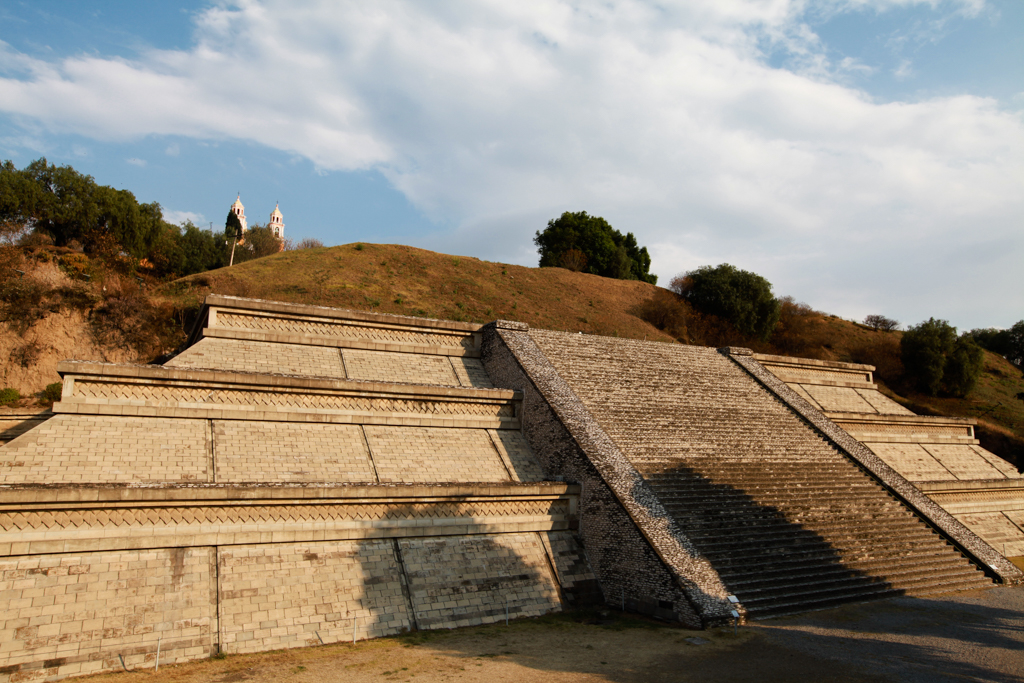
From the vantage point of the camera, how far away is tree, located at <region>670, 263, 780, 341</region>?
36.4m

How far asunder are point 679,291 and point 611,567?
31.4 metres

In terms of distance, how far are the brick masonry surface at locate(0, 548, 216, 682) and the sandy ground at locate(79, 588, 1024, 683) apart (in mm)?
312

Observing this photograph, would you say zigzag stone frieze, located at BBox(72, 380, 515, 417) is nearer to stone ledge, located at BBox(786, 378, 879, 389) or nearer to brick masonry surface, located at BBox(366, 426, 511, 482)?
brick masonry surface, located at BBox(366, 426, 511, 482)

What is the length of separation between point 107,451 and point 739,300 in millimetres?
34063

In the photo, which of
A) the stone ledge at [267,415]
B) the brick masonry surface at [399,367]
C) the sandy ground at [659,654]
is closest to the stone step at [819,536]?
the sandy ground at [659,654]

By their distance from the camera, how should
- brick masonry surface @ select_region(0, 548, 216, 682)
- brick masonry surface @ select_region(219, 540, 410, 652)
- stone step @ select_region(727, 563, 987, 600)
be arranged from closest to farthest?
brick masonry surface @ select_region(0, 548, 216, 682) < brick masonry surface @ select_region(219, 540, 410, 652) < stone step @ select_region(727, 563, 987, 600)

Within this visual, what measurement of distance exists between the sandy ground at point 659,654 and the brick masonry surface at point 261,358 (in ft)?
21.9

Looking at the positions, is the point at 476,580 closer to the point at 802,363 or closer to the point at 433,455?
the point at 433,455

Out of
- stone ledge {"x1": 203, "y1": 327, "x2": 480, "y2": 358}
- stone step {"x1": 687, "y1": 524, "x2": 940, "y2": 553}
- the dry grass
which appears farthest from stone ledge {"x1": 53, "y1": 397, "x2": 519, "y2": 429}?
the dry grass

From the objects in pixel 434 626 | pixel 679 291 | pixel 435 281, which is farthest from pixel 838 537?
pixel 679 291

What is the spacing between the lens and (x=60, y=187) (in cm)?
2919

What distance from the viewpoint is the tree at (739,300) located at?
3641cm

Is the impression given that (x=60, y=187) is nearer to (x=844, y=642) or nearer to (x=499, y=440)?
(x=499, y=440)

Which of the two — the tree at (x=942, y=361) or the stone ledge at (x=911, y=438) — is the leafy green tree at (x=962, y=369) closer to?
the tree at (x=942, y=361)
